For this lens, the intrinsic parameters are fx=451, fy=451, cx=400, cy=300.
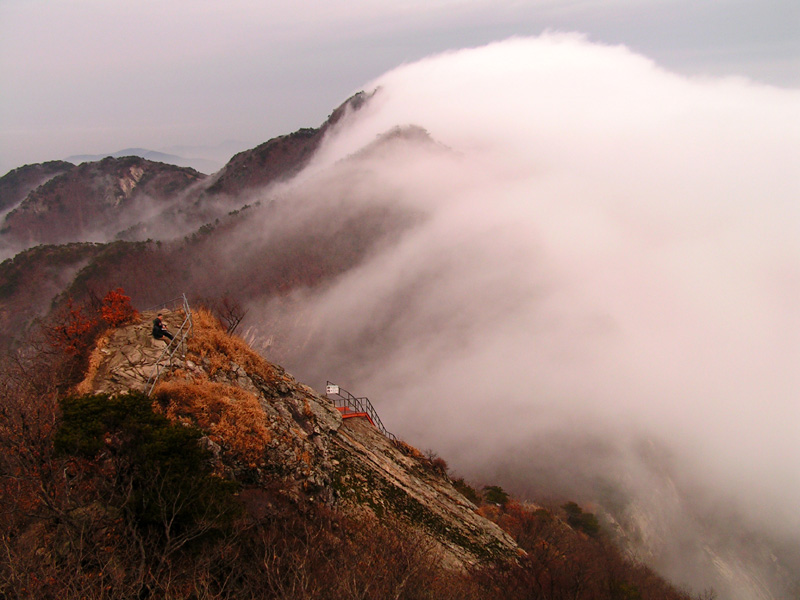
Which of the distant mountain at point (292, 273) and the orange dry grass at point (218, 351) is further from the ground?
the orange dry grass at point (218, 351)

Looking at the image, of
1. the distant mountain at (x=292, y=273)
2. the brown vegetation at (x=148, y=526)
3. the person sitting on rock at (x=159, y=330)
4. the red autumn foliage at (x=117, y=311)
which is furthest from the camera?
the distant mountain at (x=292, y=273)

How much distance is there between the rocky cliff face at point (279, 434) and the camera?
1622 centimetres

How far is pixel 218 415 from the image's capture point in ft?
53.7

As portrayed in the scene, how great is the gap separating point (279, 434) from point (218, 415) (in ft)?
9.35

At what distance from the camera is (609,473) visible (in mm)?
82625

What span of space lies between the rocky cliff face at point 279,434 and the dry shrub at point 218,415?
3 cm

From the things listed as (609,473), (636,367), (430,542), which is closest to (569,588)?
(430,542)

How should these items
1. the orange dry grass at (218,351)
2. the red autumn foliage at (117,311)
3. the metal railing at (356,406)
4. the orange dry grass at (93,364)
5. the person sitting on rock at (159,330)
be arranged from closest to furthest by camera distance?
the orange dry grass at (93,364) < the person sitting on rock at (159,330) < the orange dry grass at (218,351) < the red autumn foliage at (117,311) < the metal railing at (356,406)

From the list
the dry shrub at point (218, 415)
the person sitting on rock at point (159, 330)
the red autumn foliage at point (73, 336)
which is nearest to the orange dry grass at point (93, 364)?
the red autumn foliage at point (73, 336)

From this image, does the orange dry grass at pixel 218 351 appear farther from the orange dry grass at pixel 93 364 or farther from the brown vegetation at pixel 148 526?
the brown vegetation at pixel 148 526

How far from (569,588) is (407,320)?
135392 mm

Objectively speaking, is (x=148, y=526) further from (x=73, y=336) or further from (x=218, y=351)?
(x=73, y=336)

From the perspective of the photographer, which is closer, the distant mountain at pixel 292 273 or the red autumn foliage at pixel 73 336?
the red autumn foliage at pixel 73 336

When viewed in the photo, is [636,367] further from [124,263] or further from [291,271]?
[124,263]
